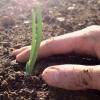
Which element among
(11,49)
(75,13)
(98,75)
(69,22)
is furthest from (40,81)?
(75,13)

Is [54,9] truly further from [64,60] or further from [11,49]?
[64,60]

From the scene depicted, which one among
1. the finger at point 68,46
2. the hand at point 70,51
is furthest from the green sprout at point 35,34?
the finger at point 68,46

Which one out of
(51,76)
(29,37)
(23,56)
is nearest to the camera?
(51,76)

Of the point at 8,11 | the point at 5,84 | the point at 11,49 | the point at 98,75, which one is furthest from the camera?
the point at 8,11

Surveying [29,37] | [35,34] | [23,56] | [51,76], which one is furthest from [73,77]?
[29,37]

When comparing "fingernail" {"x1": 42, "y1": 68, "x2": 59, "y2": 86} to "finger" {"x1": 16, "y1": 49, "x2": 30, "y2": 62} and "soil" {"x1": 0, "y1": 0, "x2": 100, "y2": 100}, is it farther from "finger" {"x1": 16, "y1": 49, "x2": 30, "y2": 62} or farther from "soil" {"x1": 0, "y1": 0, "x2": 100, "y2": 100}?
"finger" {"x1": 16, "y1": 49, "x2": 30, "y2": 62}

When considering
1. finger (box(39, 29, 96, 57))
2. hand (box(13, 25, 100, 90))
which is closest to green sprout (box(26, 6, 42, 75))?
hand (box(13, 25, 100, 90))

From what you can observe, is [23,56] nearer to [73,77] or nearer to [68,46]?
[68,46]
